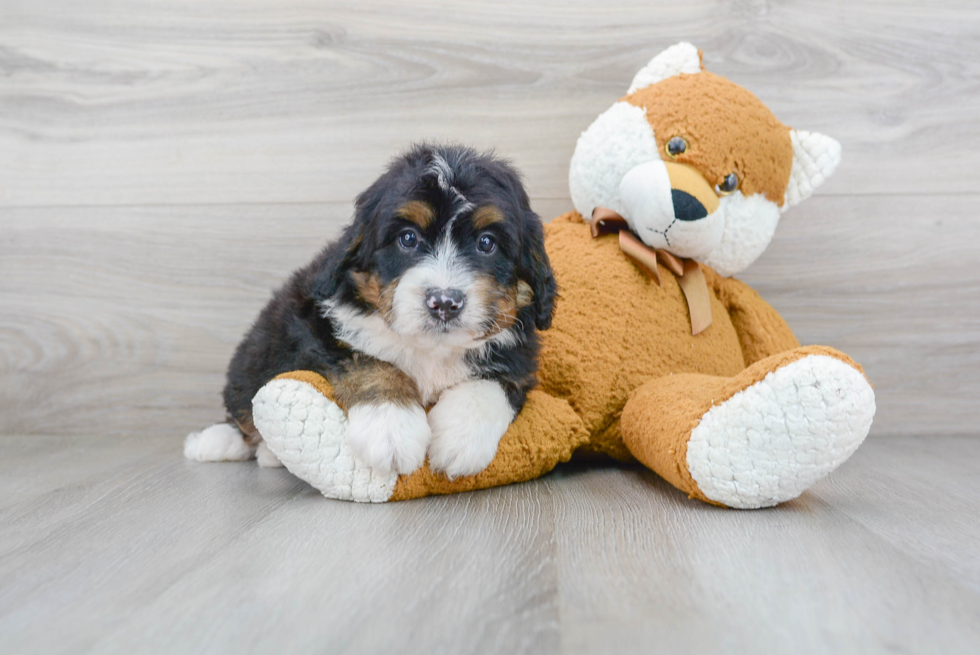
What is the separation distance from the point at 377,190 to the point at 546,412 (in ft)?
2.38

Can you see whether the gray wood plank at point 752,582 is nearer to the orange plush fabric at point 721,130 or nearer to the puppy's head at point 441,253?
the puppy's head at point 441,253

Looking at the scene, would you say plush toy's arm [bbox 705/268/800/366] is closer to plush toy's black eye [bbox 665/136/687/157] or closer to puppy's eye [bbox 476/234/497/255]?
plush toy's black eye [bbox 665/136/687/157]

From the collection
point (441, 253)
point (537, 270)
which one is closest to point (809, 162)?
point (537, 270)

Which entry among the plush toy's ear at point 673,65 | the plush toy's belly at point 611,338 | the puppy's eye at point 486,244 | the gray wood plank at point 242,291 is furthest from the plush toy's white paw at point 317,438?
the plush toy's ear at point 673,65

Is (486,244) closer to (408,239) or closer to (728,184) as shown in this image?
(408,239)

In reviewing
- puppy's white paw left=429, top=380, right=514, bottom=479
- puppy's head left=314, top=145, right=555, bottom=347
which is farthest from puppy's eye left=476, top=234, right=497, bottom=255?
puppy's white paw left=429, top=380, right=514, bottom=479

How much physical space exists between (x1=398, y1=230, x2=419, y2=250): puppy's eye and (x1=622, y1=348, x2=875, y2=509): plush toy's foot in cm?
77

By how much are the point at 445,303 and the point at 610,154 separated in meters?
0.88

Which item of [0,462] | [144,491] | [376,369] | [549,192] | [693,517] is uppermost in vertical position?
[549,192]

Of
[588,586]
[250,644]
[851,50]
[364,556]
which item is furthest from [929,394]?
[250,644]

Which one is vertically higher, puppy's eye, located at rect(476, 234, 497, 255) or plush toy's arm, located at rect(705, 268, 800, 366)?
puppy's eye, located at rect(476, 234, 497, 255)

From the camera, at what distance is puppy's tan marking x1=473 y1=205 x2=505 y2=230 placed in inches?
63.6

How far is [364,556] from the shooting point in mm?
1310

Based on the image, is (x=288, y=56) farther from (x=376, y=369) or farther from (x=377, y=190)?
(x=376, y=369)
